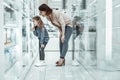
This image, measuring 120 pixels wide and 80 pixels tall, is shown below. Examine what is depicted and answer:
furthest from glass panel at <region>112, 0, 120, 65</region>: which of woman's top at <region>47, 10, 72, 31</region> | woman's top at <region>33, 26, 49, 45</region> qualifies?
woman's top at <region>33, 26, 49, 45</region>

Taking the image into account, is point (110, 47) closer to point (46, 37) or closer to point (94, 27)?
point (94, 27)

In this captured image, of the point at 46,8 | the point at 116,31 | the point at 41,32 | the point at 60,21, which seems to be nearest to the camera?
the point at 116,31

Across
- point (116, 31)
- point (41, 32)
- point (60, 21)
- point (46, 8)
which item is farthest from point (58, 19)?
point (116, 31)

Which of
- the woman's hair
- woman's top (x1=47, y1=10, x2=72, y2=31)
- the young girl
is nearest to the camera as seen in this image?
the woman's hair

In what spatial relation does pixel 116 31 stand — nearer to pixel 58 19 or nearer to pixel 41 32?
pixel 58 19

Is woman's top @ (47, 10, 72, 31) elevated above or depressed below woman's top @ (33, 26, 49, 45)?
above

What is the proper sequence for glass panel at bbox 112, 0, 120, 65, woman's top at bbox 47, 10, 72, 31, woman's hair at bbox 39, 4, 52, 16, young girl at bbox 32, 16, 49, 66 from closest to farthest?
glass panel at bbox 112, 0, 120, 65 → woman's hair at bbox 39, 4, 52, 16 → woman's top at bbox 47, 10, 72, 31 → young girl at bbox 32, 16, 49, 66

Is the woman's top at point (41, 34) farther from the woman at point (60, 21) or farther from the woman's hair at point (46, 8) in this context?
the woman's hair at point (46, 8)

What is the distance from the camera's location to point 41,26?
18.8 ft

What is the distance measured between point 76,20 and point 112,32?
2054 mm

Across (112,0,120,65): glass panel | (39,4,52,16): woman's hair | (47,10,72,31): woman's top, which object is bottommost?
(112,0,120,65): glass panel

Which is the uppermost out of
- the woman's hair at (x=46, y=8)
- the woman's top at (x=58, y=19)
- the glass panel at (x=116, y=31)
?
the woman's hair at (x=46, y=8)

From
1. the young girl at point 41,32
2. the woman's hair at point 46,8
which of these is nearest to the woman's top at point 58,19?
the woman's hair at point 46,8

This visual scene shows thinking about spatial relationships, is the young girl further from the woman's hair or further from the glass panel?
the glass panel
